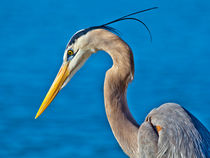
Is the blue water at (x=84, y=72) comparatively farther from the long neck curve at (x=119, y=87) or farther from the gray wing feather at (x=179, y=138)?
the gray wing feather at (x=179, y=138)

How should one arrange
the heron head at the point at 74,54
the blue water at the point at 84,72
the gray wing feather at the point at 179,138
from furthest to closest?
the blue water at the point at 84,72 < the heron head at the point at 74,54 < the gray wing feather at the point at 179,138

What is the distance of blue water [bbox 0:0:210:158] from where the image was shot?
4.52 metres

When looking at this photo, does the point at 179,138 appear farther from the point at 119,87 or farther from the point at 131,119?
the point at 119,87

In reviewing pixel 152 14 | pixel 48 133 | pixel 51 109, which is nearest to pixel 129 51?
pixel 48 133

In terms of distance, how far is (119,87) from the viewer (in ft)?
7.79

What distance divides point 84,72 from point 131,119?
326cm

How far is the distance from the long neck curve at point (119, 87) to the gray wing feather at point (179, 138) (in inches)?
4.1

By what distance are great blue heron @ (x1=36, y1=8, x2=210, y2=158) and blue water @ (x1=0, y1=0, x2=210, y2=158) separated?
191 centimetres

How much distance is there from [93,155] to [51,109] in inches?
36.6

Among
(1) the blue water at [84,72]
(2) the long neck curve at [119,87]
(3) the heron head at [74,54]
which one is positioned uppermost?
(1) the blue water at [84,72]

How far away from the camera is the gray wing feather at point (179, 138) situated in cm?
225

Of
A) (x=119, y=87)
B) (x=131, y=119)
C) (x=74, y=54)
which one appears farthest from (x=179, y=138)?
(x=74, y=54)

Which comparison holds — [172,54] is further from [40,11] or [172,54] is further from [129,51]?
[129,51]

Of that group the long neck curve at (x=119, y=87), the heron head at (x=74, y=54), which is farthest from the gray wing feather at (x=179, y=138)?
the heron head at (x=74, y=54)
